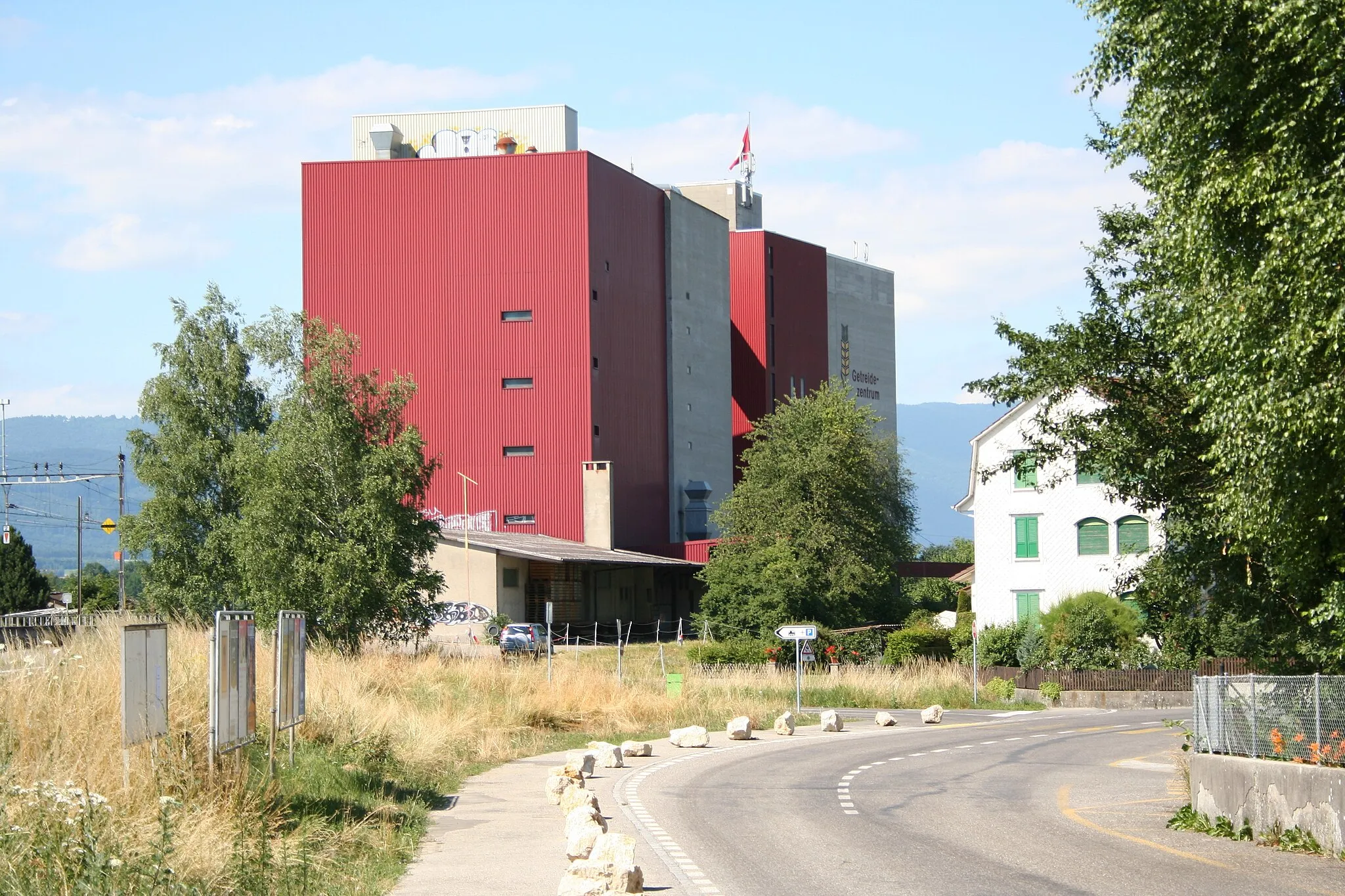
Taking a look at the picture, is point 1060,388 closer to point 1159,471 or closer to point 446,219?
point 1159,471

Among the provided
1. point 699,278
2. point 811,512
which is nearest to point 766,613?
point 811,512

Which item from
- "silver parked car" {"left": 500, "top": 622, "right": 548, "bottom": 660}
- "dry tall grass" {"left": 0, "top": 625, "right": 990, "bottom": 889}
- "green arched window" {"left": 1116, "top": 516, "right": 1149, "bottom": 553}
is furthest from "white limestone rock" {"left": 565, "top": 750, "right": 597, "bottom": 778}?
"green arched window" {"left": 1116, "top": 516, "right": 1149, "bottom": 553}

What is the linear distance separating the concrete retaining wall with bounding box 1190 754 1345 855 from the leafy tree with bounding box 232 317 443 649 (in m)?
29.4

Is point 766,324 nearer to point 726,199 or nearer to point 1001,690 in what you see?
point 726,199

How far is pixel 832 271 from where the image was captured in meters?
118

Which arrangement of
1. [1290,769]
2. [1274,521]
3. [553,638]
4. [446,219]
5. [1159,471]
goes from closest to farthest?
[1274,521] → [1290,769] → [1159,471] → [553,638] → [446,219]

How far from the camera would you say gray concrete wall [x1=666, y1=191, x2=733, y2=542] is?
90.8 metres

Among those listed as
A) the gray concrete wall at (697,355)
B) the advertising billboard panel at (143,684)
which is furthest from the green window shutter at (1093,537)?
the advertising billboard panel at (143,684)

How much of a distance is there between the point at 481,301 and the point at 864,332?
165ft

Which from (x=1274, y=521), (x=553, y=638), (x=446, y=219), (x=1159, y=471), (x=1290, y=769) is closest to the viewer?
(x=1274, y=521)

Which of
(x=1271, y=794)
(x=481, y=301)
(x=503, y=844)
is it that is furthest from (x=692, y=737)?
(x=481, y=301)

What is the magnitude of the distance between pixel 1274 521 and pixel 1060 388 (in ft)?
17.9

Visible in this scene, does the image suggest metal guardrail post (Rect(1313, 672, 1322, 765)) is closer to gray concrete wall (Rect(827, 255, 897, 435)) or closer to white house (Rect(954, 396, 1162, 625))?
white house (Rect(954, 396, 1162, 625))

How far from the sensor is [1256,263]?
45.3ft
